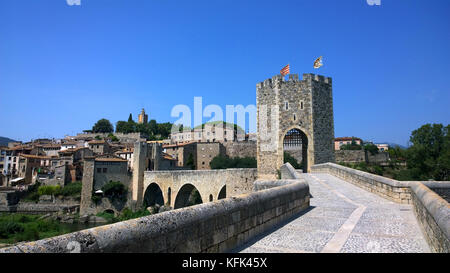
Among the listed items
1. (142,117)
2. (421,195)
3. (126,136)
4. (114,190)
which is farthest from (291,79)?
(142,117)

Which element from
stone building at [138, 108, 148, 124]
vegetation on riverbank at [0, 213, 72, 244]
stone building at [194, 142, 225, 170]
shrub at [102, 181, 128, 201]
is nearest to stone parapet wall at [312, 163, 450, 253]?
vegetation on riverbank at [0, 213, 72, 244]

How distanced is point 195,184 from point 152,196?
17.1 metres

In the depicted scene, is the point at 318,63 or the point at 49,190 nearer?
the point at 318,63

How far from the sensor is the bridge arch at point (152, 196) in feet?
143

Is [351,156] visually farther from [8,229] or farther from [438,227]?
[8,229]

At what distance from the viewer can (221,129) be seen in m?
76.7

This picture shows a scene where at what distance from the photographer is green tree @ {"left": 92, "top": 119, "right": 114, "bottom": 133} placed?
315 ft

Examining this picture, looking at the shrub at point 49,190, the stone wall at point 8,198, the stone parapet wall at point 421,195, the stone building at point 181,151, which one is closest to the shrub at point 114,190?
the shrub at point 49,190

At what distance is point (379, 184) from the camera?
9.81 metres

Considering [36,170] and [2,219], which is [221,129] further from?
[2,219]

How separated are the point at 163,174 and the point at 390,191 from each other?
109 ft

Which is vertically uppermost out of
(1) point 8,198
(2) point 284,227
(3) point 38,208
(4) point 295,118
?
(4) point 295,118

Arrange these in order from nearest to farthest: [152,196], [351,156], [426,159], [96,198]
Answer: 1. [426,159]
2. [351,156]
3. [96,198]
4. [152,196]
